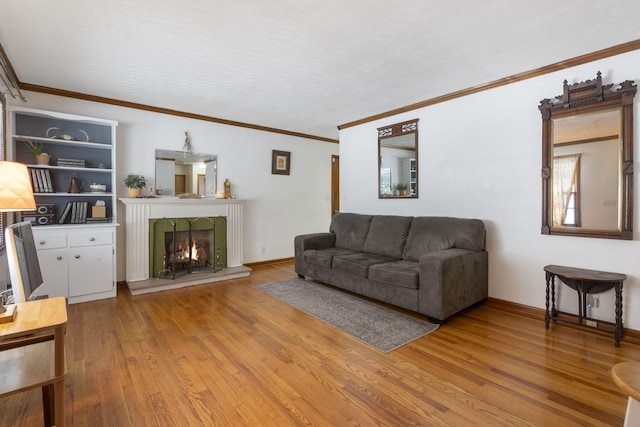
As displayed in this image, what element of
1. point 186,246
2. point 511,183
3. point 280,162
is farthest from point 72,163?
point 511,183

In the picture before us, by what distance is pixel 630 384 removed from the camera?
3.23 ft

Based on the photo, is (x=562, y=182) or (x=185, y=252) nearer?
(x=562, y=182)

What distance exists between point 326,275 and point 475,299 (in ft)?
5.63

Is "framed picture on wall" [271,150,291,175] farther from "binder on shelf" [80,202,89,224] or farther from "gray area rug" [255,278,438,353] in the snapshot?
"binder on shelf" [80,202,89,224]

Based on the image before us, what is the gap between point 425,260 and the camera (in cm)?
287

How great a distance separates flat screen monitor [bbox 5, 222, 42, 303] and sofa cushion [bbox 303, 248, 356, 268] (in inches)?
108

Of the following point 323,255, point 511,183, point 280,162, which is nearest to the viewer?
point 511,183

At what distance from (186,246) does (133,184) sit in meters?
1.09

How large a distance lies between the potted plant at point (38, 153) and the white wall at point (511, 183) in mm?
4400

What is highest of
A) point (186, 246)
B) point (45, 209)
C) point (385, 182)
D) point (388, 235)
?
point (385, 182)

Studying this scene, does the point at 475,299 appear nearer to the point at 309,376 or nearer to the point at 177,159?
the point at 309,376

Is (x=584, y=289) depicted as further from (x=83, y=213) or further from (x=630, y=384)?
(x=83, y=213)

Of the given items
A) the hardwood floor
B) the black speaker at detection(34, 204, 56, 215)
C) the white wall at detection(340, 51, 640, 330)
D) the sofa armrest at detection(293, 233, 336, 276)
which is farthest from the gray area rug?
the black speaker at detection(34, 204, 56, 215)

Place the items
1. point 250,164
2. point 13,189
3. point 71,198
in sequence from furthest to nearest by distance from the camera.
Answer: point 250,164, point 71,198, point 13,189
